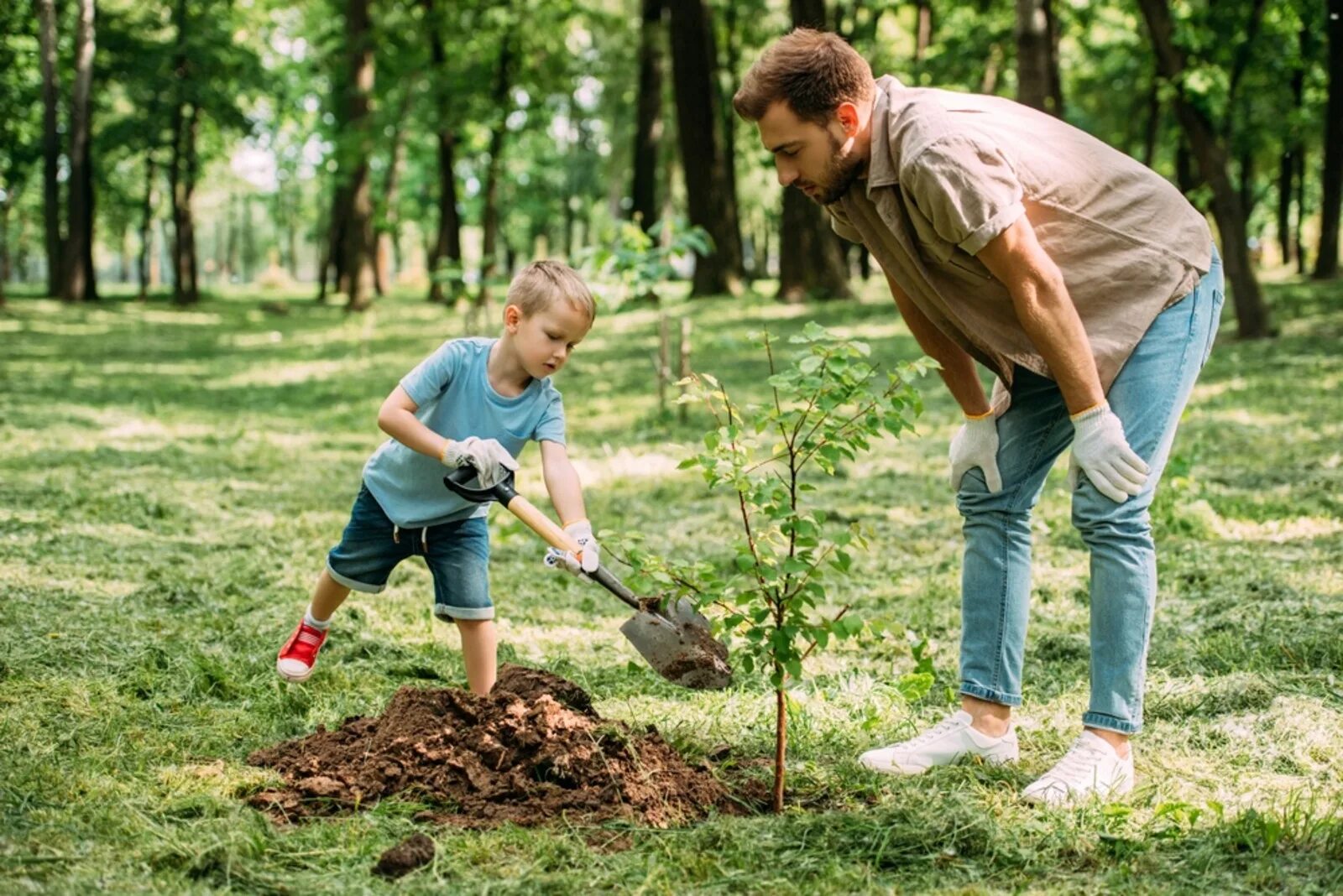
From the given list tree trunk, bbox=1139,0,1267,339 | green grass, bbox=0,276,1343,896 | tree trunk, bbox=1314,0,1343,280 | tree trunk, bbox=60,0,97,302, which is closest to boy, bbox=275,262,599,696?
green grass, bbox=0,276,1343,896

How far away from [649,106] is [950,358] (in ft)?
60.5

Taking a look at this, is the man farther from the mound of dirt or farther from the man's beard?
the mound of dirt

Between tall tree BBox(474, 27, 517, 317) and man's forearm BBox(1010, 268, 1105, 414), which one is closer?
man's forearm BBox(1010, 268, 1105, 414)

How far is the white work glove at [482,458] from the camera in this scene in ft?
11.5

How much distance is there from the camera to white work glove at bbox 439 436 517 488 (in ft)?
11.5

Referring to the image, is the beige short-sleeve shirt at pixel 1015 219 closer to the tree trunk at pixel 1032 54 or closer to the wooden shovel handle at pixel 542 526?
the wooden shovel handle at pixel 542 526

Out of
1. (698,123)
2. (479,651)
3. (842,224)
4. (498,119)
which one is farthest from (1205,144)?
(498,119)

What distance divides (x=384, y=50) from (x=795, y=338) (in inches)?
885

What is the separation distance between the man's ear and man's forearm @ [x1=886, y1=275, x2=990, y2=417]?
1.68ft

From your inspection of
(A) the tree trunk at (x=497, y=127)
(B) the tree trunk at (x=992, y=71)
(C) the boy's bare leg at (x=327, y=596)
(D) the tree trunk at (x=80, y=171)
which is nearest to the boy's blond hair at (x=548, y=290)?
(C) the boy's bare leg at (x=327, y=596)

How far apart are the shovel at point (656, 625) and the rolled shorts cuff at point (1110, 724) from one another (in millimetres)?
988

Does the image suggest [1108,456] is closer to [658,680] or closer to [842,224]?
[842,224]

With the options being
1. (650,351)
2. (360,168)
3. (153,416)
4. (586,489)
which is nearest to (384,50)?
(360,168)

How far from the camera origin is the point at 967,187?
279 cm
